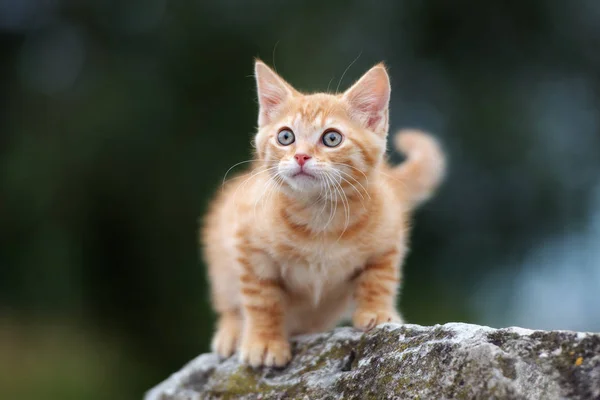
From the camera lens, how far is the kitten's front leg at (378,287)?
1831 mm

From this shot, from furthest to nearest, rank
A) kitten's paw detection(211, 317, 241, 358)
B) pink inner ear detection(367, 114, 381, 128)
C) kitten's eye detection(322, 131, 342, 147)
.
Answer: kitten's paw detection(211, 317, 241, 358)
pink inner ear detection(367, 114, 381, 128)
kitten's eye detection(322, 131, 342, 147)

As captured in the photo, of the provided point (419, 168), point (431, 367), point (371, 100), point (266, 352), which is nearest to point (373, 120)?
point (371, 100)

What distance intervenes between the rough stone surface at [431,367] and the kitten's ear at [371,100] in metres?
0.62

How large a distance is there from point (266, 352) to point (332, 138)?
0.63 meters

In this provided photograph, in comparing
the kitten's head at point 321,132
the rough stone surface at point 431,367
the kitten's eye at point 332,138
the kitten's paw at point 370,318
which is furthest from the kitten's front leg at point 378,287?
the kitten's eye at point 332,138

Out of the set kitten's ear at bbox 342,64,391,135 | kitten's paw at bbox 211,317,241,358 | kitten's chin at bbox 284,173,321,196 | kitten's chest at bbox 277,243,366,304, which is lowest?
kitten's paw at bbox 211,317,241,358

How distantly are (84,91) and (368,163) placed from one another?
266cm

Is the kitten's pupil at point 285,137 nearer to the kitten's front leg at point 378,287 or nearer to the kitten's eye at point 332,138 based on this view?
the kitten's eye at point 332,138

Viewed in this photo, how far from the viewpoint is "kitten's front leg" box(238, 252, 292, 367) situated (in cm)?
184

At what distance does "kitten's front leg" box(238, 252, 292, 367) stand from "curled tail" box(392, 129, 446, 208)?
0.68 metres

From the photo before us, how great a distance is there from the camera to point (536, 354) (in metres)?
1.16

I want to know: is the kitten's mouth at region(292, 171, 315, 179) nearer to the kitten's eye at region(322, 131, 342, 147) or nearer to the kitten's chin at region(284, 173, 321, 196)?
the kitten's chin at region(284, 173, 321, 196)

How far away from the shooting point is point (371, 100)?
6.27 ft

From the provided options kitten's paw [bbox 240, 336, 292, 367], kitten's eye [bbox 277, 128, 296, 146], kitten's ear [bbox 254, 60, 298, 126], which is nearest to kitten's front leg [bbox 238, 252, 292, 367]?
kitten's paw [bbox 240, 336, 292, 367]
